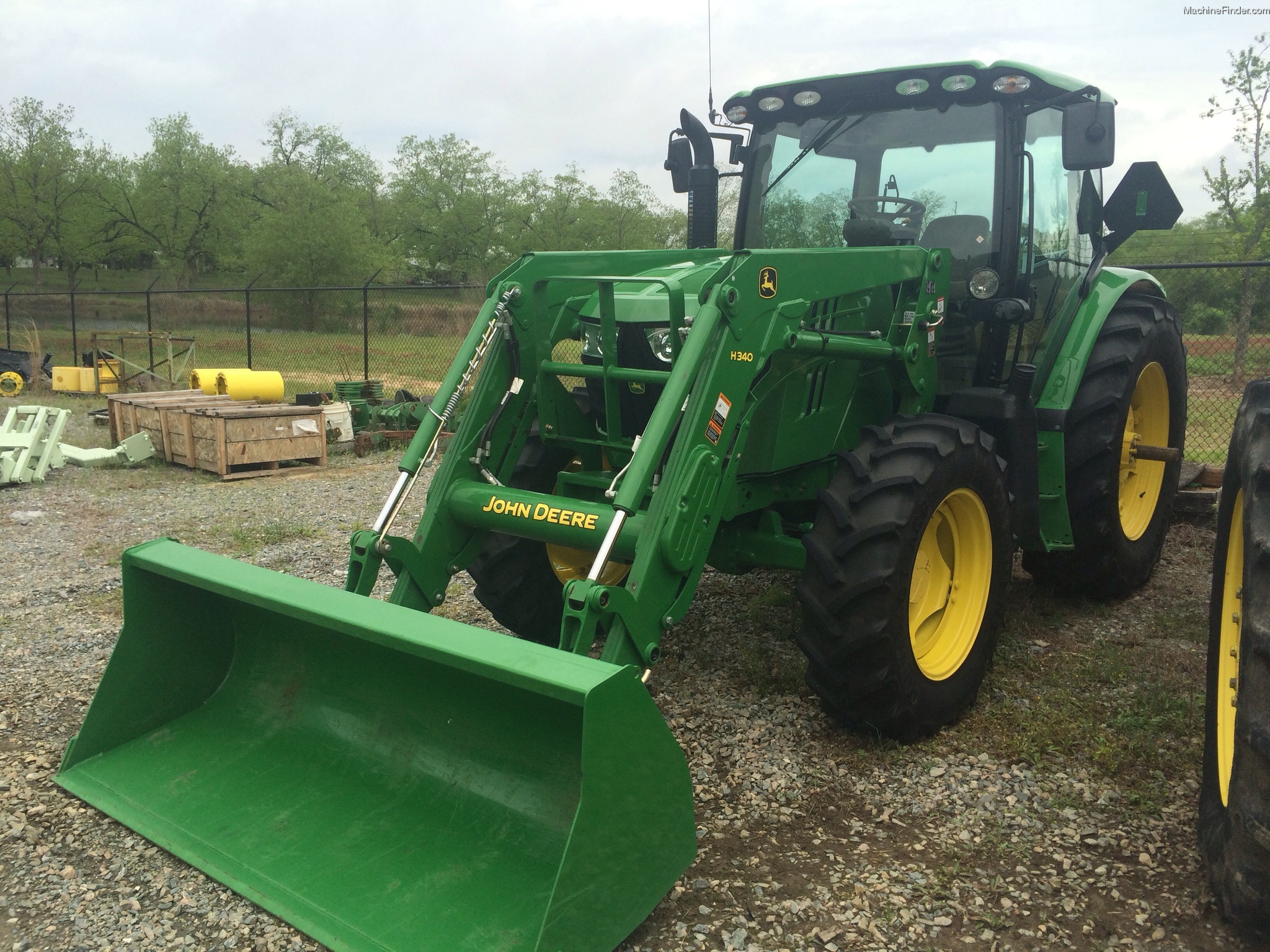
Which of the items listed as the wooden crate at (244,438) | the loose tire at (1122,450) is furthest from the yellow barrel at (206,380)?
the loose tire at (1122,450)

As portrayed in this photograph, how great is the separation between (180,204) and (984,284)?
161ft

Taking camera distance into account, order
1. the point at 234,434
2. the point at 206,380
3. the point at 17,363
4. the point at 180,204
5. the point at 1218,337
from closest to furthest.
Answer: the point at 234,434, the point at 206,380, the point at 1218,337, the point at 17,363, the point at 180,204

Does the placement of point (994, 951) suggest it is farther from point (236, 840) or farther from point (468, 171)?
point (468, 171)

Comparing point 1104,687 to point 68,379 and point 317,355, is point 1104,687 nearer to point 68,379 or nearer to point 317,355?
point 68,379

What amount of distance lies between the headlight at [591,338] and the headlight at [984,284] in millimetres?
1650

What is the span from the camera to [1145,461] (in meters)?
5.51

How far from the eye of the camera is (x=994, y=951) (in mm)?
2572

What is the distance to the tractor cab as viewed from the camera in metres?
4.34

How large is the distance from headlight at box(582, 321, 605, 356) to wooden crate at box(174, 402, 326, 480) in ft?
19.7

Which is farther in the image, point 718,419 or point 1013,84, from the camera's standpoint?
point 1013,84

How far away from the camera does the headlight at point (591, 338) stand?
417cm

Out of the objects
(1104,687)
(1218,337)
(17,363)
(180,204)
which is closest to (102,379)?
(17,363)

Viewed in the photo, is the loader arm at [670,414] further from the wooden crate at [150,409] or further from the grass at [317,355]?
the grass at [317,355]

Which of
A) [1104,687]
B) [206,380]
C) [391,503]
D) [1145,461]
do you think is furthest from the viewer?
[206,380]
